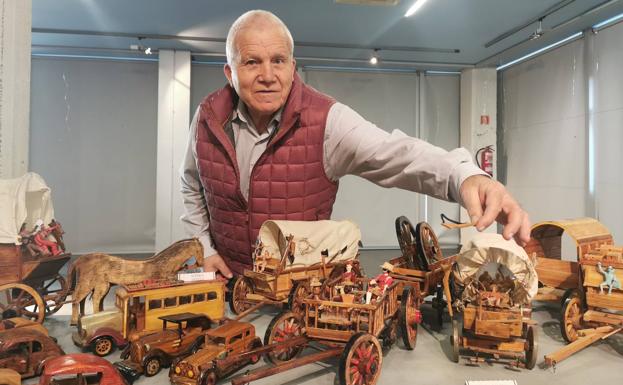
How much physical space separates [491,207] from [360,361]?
25.3 inches

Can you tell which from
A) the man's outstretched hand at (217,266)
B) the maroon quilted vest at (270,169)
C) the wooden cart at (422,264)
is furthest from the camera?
the man's outstretched hand at (217,266)

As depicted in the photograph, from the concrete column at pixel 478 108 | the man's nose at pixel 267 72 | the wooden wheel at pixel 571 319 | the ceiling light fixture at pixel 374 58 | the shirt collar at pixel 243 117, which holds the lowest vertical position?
the wooden wheel at pixel 571 319

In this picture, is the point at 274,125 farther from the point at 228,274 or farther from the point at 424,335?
the point at 424,335

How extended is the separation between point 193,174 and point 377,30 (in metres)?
1.70

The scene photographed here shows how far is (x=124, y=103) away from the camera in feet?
12.0

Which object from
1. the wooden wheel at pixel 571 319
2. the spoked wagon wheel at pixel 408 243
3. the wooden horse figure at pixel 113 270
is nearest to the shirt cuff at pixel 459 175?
the spoked wagon wheel at pixel 408 243

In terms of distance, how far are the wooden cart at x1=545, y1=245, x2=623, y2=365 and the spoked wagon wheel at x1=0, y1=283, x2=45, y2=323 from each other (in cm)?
234

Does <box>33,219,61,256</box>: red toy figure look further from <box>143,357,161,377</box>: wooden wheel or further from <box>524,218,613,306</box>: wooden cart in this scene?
<box>524,218,613,306</box>: wooden cart

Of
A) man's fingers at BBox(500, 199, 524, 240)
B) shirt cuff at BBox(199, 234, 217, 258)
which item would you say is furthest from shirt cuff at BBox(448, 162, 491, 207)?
shirt cuff at BBox(199, 234, 217, 258)

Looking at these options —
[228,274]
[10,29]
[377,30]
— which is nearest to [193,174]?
[228,274]

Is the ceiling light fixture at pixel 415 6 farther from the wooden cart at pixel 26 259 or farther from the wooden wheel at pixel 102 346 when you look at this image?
the wooden wheel at pixel 102 346

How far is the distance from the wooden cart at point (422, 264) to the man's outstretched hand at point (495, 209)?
853 mm

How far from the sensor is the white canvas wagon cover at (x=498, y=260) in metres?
1.76

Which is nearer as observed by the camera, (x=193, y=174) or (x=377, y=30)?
(x=193, y=174)
